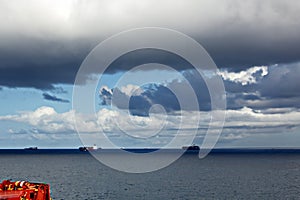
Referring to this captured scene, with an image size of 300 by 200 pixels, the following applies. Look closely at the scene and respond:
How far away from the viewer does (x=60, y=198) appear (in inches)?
4786

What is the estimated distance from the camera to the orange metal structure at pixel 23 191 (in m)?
62.8

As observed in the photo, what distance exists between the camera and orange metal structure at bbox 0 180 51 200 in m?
62.8

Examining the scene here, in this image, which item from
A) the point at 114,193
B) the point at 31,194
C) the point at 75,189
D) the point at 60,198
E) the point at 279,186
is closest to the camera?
the point at 31,194

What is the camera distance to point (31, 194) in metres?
65.1

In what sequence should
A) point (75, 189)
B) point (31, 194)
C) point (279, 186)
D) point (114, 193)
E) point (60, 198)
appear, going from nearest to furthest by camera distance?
point (31, 194) → point (60, 198) → point (114, 193) → point (75, 189) → point (279, 186)

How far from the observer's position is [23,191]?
211ft

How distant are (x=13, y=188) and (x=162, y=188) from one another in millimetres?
88923

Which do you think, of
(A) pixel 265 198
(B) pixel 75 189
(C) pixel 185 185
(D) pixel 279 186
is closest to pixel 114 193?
(B) pixel 75 189

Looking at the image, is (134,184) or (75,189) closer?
(75,189)

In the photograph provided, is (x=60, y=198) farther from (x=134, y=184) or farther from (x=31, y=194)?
(x=31, y=194)

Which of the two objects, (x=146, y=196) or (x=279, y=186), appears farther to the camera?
(x=279, y=186)

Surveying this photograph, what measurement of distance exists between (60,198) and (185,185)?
186 feet

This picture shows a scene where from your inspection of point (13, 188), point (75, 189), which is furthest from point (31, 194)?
point (75, 189)

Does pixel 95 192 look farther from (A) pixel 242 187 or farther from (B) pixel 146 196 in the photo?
(A) pixel 242 187
